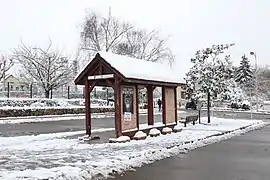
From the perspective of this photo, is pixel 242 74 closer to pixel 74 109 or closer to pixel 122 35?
pixel 122 35

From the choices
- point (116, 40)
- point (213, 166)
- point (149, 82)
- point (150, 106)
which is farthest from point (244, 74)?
point (213, 166)

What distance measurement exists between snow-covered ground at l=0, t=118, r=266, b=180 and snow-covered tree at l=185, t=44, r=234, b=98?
944cm

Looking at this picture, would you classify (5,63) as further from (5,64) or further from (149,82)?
(149,82)

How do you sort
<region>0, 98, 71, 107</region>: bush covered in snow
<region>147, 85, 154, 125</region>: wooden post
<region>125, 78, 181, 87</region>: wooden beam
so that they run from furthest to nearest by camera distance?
1. <region>0, 98, 71, 107</region>: bush covered in snow
2. <region>147, 85, 154, 125</region>: wooden post
3. <region>125, 78, 181, 87</region>: wooden beam

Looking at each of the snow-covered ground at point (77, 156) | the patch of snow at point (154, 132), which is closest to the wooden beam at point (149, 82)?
the patch of snow at point (154, 132)

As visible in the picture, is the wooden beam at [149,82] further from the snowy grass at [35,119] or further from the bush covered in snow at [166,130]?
the snowy grass at [35,119]

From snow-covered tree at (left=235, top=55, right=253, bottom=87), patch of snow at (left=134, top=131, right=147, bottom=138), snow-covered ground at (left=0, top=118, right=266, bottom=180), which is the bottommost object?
snow-covered ground at (left=0, top=118, right=266, bottom=180)

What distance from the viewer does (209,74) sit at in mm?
25547

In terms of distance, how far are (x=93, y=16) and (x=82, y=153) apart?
37788 millimetres

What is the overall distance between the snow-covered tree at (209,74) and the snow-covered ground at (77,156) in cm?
944

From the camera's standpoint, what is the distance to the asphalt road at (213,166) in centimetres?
868

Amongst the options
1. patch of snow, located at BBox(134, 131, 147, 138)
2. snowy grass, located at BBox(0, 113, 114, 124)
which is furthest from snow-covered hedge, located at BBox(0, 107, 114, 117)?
patch of snow, located at BBox(134, 131, 147, 138)

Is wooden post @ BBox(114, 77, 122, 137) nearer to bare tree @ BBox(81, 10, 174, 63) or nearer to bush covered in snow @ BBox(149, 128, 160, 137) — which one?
bush covered in snow @ BBox(149, 128, 160, 137)

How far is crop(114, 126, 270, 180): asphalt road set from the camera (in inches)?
342
